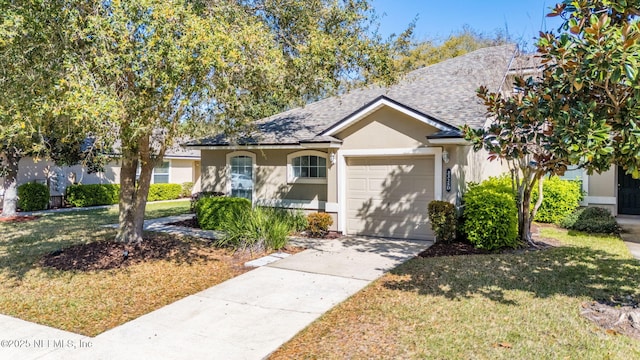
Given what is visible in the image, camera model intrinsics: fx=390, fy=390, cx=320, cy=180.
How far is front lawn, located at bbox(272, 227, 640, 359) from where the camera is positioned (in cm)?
440

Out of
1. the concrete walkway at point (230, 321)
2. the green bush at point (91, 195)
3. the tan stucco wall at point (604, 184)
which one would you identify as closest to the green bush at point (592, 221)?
the tan stucco wall at point (604, 184)

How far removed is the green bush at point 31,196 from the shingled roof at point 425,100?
9.17 metres

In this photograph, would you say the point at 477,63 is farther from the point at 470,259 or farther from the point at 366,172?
the point at 470,259

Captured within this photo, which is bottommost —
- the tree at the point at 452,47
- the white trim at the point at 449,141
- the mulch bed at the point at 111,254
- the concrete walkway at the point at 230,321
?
the concrete walkway at the point at 230,321

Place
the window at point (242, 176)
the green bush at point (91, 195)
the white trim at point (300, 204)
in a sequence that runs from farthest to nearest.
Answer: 1. the green bush at point (91, 195)
2. the window at point (242, 176)
3. the white trim at point (300, 204)

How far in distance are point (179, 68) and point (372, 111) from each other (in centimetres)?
657

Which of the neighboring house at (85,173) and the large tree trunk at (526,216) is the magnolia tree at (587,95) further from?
the neighboring house at (85,173)

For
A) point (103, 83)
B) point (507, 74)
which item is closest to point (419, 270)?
point (103, 83)

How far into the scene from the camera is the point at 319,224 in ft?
37.8

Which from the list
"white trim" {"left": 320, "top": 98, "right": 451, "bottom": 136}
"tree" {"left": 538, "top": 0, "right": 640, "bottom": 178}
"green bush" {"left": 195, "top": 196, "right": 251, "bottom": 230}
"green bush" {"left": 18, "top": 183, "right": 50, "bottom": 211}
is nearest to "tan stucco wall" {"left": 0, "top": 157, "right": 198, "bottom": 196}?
"green bush" {"left": 18, "top": 183, "right": 50, "bottom": 211}

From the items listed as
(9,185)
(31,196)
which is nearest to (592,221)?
(9,185)

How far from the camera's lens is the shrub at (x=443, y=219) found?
9.79m

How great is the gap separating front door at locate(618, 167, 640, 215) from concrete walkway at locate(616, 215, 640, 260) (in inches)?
16.5

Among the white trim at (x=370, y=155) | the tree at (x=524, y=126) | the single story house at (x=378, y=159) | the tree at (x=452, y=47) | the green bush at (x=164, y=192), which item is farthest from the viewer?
the tree at (x=452, y=47)
